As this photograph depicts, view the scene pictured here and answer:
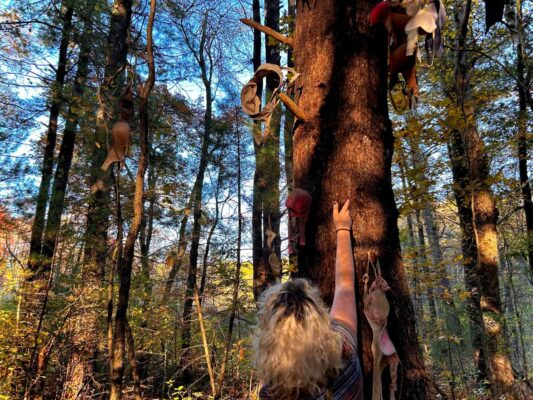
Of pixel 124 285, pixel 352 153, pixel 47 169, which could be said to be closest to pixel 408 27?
pixel 352 153

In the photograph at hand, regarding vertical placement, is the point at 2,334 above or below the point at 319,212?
below

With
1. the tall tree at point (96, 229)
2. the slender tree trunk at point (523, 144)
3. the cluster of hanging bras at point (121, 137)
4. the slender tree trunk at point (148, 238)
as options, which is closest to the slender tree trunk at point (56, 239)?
the tall tree at point (96, 229)

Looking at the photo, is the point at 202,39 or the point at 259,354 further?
the point at 202,39

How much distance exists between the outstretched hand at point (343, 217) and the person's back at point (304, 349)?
0.30 metres

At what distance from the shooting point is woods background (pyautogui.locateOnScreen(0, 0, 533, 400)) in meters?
1.64

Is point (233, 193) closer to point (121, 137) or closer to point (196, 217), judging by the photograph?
point (196, 217)

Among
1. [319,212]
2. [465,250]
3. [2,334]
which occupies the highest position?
[465,250]

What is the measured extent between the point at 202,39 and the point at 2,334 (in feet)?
31.5

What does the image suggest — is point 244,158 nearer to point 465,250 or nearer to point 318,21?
point 465,250

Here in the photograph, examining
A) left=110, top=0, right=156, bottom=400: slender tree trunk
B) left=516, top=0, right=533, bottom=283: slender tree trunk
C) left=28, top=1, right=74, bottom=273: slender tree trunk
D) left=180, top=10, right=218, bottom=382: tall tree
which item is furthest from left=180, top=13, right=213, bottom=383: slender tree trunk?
left=516, top=0, right=533, bottom=283: slender tree trunk

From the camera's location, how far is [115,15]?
5.71 m

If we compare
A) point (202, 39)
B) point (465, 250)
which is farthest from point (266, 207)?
point (202, 39)

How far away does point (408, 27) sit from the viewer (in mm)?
1564

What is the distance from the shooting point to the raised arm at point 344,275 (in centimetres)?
138
